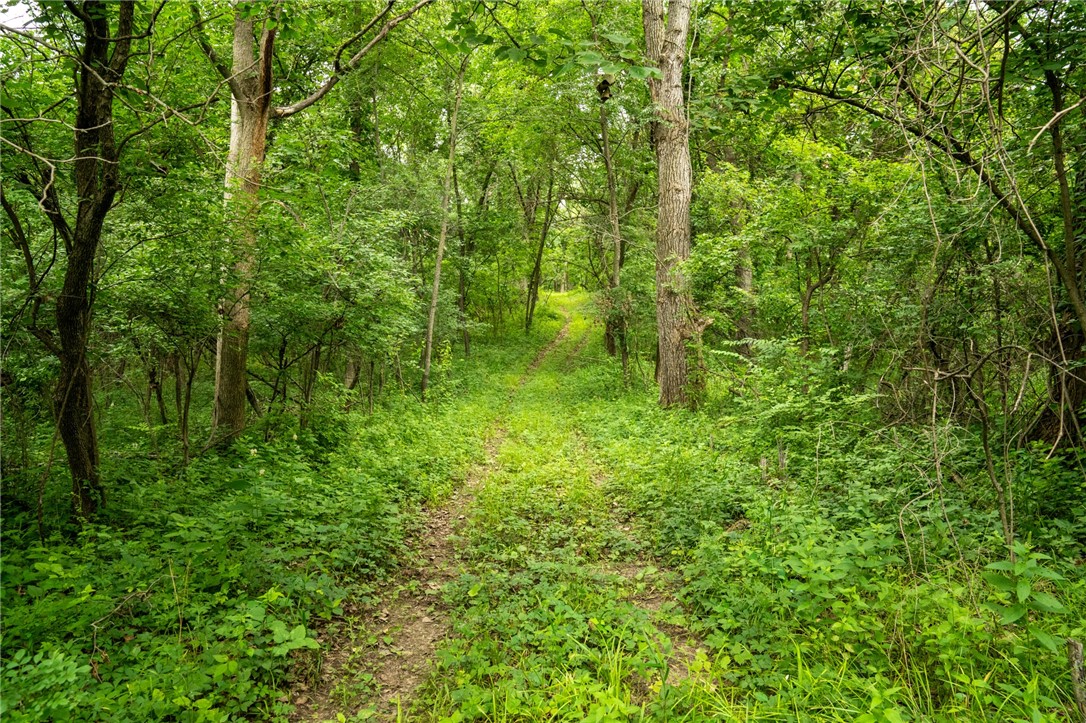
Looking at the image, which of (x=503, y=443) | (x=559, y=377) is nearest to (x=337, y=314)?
(x=503, y=443)

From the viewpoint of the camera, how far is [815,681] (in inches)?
118

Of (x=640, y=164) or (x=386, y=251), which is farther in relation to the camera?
(x=640, y=164)

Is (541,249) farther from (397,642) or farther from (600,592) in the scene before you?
(397,642)

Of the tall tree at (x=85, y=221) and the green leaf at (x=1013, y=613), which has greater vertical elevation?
the tall tree at (x=85, y=221)

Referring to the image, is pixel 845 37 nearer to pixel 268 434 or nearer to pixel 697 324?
pixel 697 324

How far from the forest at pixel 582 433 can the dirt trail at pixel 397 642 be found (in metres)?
0.04

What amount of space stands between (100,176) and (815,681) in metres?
5.69

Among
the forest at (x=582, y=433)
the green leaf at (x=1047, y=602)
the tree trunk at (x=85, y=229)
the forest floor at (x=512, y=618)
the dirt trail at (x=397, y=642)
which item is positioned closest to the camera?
the green leaf at (x=1047, y=602)

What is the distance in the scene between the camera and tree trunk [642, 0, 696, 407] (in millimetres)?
9312

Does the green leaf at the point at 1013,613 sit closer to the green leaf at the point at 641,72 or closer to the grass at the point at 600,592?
the grass at the point at 600,592

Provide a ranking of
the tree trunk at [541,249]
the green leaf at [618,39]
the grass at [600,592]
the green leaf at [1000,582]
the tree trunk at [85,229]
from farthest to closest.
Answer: the tree trunk at [541,249] < the tree trunk at [85,229] < the grass at [600,592] < the green leaf at [1000,582] < the green leaf at [618,39]

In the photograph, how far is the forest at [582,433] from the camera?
305 cm

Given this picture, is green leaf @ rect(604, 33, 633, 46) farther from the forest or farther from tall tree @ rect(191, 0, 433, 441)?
tall tree @ rect(191, 0, 433, 441)

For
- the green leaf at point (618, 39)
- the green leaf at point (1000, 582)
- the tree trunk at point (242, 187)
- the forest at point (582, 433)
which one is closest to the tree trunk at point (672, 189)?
the forest at point (582, 433)
